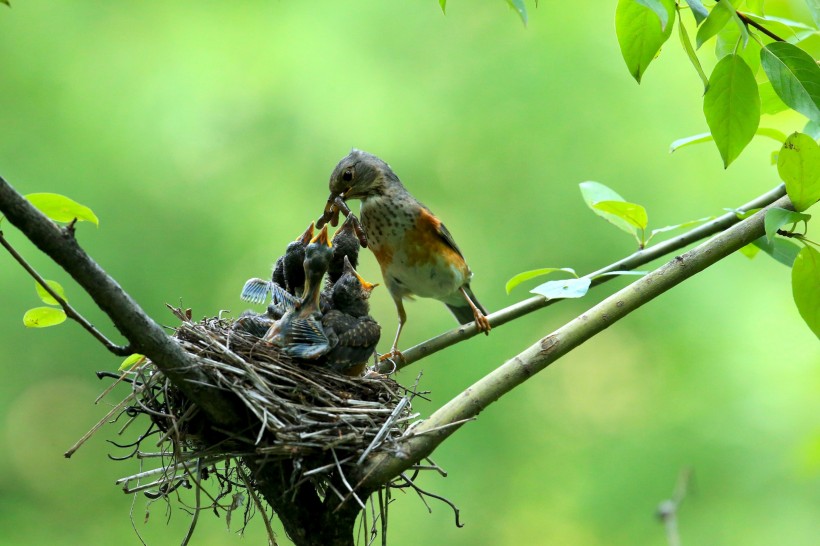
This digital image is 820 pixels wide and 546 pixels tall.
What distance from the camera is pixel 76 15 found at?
6703 millimetres

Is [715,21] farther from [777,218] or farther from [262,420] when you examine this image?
[262,420]

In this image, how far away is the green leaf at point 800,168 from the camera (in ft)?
5.85

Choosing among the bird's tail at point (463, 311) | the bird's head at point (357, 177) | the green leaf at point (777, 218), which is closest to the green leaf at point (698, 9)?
the green leaf at point (777, 218)

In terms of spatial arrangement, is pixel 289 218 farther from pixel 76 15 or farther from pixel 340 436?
pixel 340 436

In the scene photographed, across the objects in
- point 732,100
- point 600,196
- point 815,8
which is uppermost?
point 815,8

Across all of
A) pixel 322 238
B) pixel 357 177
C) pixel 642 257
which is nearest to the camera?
pixel 642 257

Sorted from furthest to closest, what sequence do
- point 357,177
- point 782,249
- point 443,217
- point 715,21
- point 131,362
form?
point 443,217
point 357,177
point 131,362
point 782,249
point 715,21

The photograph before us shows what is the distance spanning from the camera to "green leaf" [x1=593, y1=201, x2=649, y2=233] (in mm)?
2549

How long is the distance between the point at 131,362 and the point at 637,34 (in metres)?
1.65

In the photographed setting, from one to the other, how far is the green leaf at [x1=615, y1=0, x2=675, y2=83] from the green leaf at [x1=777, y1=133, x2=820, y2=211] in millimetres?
334

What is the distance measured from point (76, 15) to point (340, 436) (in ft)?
17.9

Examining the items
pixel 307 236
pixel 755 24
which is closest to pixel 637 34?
pixel 755 24

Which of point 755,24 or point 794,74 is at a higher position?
point 755,24

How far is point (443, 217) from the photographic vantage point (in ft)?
21.3
